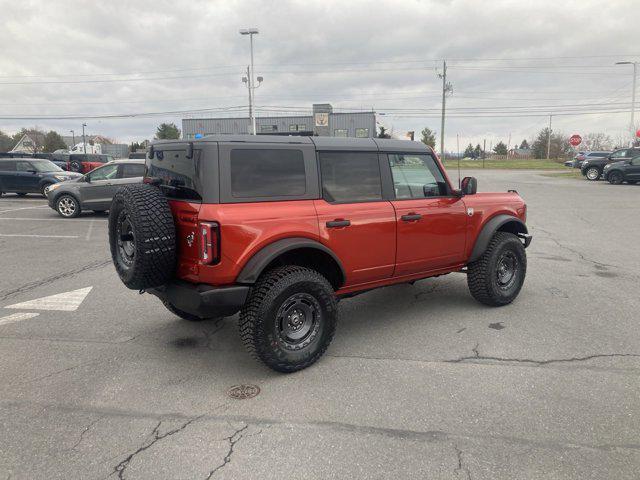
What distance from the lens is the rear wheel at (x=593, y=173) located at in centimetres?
2755

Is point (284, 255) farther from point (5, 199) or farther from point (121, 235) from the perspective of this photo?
point (5, 199)

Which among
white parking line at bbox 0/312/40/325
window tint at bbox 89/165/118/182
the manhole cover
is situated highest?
window tint at bbox 89/165/118/182

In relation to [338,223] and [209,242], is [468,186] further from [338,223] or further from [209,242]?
[209,242]

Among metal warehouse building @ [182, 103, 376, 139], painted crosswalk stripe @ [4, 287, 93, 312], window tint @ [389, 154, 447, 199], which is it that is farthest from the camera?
metal warehouse building @ [182, 103, 376, 139]

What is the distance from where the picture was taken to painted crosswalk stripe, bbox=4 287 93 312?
5367 mm

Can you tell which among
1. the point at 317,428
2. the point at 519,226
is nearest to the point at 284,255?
the point at 317,428

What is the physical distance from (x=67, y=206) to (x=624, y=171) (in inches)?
1014

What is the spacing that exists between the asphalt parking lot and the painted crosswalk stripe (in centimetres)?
4

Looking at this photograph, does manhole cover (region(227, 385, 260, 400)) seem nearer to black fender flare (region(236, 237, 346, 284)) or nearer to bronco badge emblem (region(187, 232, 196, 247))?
black fender flare (region(236, 237, 346, 284))

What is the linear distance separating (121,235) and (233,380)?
1.56 meters

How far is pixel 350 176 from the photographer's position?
415 cm

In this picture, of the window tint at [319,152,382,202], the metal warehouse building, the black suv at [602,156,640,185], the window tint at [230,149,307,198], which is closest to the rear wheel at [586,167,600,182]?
the black suv at [602,156,640,185]

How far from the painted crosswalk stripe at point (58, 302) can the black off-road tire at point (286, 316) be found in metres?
2.96

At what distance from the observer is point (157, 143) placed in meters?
4.08
